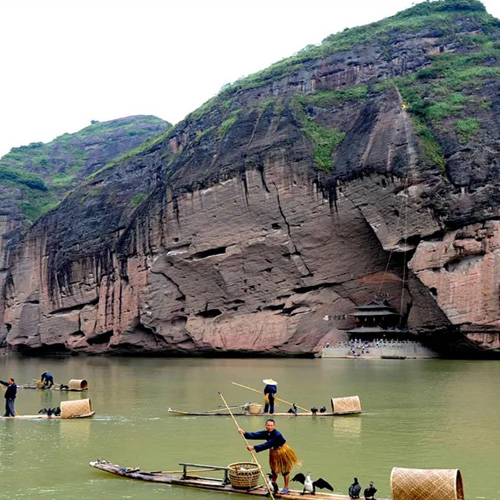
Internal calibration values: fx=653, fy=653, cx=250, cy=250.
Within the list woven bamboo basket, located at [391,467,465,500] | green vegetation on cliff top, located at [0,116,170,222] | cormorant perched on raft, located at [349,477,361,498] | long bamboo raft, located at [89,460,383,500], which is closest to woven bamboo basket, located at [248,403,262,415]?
long bamboo raft, located at [89,460,383,500]

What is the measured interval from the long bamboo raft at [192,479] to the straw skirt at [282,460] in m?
0.38

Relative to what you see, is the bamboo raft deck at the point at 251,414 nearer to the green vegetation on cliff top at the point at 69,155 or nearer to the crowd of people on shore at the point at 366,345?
the crowd of people on shore at the point at 366,345

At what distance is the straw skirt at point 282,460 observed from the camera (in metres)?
10.6

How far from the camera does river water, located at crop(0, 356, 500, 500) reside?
434 inches

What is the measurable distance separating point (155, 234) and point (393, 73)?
24044 mm

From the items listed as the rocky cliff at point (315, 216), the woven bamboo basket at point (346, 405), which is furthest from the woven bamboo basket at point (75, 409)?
the rocky cliff at point (315, 216)

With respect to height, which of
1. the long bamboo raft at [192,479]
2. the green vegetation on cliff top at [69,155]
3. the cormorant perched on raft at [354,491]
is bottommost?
the long bamboo raft at [192,479]

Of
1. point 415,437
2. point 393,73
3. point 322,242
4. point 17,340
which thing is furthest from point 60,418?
point 17,340

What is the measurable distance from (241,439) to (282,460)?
4162 millimetres

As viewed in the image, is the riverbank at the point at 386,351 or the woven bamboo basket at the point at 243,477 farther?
the riverbank at the point at 386,351

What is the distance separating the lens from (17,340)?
65188 millimetres

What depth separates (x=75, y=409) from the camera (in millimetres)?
18469

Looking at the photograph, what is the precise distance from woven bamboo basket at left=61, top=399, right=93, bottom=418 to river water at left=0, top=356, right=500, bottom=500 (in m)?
0.36

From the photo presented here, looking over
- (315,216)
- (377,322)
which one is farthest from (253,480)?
(315,216)
